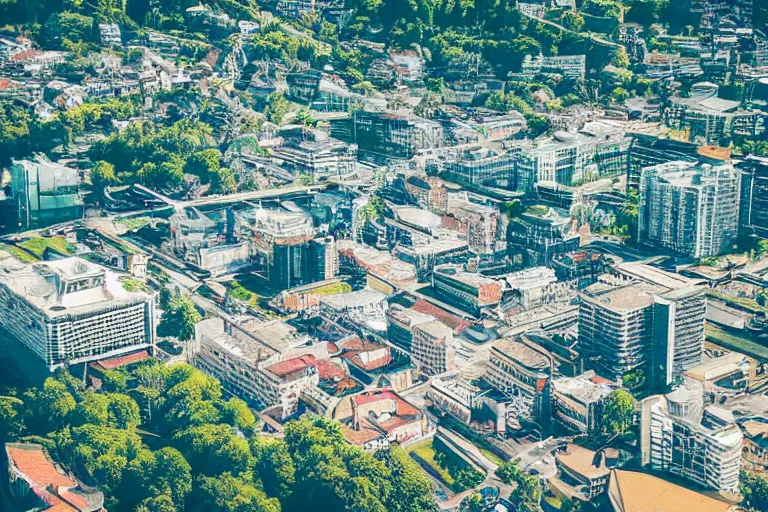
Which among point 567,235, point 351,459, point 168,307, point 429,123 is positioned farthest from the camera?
point 429,123

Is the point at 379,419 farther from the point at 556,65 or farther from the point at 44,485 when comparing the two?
the point at 556,65

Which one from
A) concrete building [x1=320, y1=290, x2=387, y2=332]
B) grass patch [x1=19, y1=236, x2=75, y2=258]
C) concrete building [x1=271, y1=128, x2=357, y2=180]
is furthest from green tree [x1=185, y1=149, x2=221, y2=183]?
concrete building [x1=320, y1=290, x2=387, y2=332]

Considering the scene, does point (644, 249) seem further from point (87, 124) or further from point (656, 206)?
point (87, 124)

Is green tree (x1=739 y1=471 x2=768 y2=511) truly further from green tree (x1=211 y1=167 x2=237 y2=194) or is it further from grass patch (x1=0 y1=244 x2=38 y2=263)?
green tree (x1=211 y1=167 x2=237 y2=194)

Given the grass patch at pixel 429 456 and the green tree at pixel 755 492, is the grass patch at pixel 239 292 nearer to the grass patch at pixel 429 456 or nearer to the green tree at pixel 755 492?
the grass patch at pixel 429 456

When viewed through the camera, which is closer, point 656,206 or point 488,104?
point 656,206

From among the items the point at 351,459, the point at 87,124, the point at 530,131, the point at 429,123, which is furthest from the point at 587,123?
the point at 351,459
